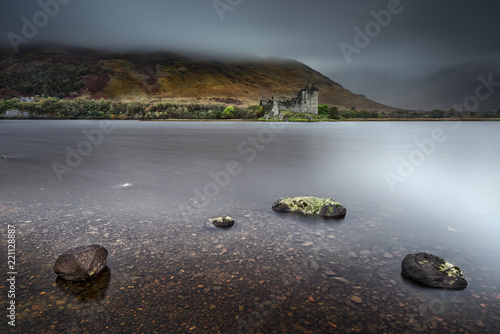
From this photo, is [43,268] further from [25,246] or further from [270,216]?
[270,216]

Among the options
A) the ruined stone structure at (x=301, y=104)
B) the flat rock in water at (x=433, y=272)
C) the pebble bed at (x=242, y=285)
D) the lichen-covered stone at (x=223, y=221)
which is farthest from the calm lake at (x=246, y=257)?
the ruined stone structure at (x=301, y=104)

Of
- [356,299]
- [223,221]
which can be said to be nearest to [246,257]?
[223,221]

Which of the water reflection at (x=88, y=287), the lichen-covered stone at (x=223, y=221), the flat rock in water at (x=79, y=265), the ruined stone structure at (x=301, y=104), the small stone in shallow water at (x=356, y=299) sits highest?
the ruined stone structure at (x=301, y=104)

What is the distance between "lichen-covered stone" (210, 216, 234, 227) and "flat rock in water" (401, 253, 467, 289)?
16.4ft

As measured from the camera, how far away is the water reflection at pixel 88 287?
5602 millimetres

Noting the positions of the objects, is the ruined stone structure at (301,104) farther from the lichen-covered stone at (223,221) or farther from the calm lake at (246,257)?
the lichen-covered stone at (223,221)

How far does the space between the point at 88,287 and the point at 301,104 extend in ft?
559

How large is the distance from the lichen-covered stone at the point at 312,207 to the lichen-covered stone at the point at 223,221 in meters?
2.20

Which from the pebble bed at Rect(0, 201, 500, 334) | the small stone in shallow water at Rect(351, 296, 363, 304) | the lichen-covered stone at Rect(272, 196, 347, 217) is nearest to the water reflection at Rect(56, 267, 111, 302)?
the pebble bed at Rect(0, 201, 500, 334)

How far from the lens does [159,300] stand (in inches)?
214

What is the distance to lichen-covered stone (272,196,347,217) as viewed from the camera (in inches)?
408

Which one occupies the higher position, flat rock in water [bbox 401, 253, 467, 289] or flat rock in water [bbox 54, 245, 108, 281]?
flat rock in water [bbox 54, 245, 108, 281]

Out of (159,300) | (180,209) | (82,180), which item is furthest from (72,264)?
(82,180)

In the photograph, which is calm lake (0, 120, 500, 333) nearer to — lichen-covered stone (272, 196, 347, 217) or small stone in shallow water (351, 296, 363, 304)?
small stone in shallow water (351, 296, 363, 304)
